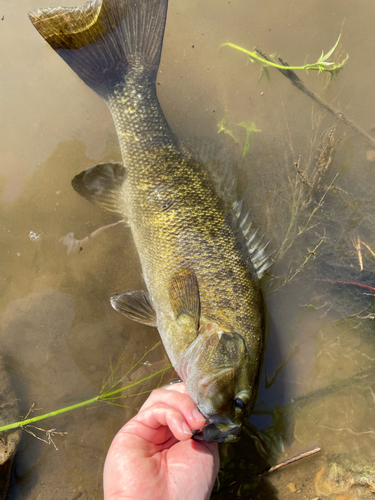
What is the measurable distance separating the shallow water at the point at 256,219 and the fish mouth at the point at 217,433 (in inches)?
36.1

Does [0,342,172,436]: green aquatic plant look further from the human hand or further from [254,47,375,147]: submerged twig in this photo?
[254,47,375,147]: submerged twig

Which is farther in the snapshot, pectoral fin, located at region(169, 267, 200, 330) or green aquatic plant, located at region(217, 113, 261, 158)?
green aquatic plant, located at region(217, 113, 261, 158)

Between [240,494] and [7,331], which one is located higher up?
[7,331]

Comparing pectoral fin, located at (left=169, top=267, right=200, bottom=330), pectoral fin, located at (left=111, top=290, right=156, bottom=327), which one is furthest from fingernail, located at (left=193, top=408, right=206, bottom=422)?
pectoral fin, located at (left=111, top=290, right=156, bottom=327)

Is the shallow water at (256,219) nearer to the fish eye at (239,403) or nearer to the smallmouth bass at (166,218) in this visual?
the smallmouth bass at (166,218)

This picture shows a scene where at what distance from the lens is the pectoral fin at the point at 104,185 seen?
3.01 m

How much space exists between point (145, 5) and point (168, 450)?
386cm

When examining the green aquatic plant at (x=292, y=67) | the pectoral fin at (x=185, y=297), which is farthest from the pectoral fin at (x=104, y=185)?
the green aquatic plant at (x=292, y=67)

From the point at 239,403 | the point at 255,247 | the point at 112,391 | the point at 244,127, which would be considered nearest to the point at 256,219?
the point at 255,247

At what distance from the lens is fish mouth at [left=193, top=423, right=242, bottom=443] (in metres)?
2.32

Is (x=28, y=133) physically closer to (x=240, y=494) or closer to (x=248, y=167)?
(x=248, y=167)

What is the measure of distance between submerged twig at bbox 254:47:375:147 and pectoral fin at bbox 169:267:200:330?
97.4 inches

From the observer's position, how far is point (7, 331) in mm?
3213

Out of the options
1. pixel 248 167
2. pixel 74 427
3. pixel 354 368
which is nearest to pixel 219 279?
pixel 248 167
